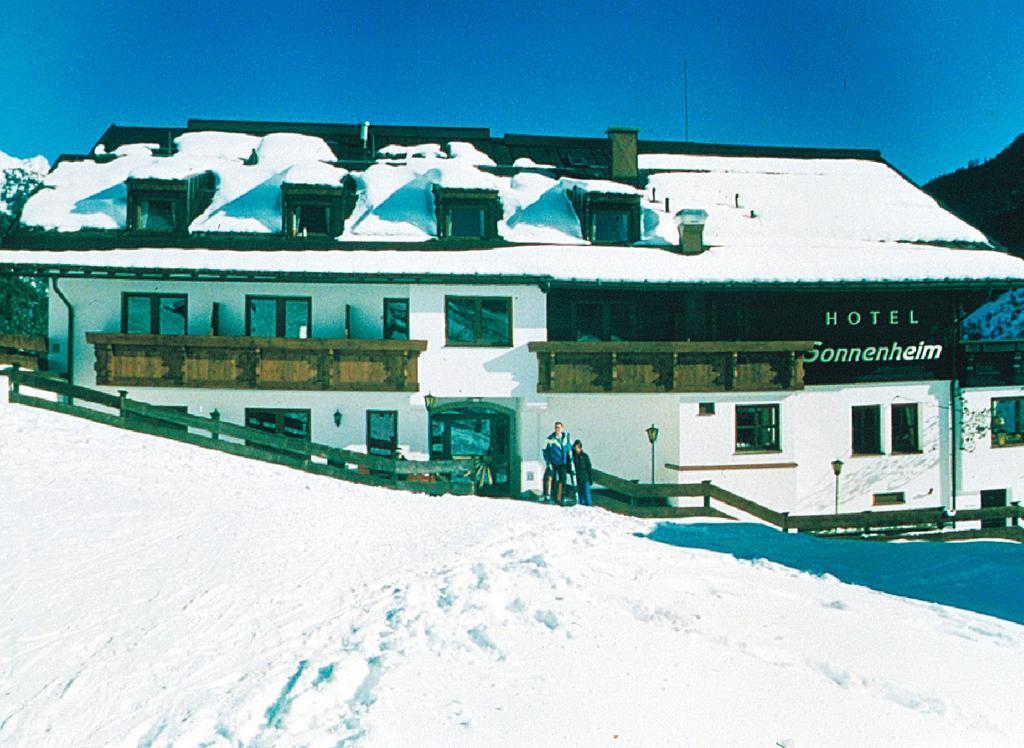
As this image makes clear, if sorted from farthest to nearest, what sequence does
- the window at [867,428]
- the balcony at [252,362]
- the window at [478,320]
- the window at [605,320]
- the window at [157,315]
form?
the window at [867,428]
the window at [605,320]
the window at [478,320]
the window at [157,315]
the balcony at [252,362]

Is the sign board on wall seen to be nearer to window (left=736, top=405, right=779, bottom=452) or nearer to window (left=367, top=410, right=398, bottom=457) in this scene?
window (left=736, top=405, right=779, bottom=452)

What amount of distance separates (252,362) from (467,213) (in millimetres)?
7546

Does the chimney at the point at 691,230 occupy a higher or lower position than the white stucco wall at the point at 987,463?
higher

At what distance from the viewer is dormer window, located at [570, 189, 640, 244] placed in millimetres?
20156

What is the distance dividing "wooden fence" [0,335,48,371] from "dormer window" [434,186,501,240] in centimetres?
1121

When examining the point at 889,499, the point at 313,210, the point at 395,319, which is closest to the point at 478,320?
the point at 395,319

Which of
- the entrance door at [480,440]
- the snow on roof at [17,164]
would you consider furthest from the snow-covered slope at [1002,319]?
the snow on roof at [17,164]

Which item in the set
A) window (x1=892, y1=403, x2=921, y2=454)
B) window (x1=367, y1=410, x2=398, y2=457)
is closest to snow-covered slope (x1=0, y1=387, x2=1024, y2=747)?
window (x1=367, y1=410, x2=398, y2=457)

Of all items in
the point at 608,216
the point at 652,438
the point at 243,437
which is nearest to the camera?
the point at 243,437

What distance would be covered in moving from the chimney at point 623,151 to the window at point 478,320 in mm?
8325

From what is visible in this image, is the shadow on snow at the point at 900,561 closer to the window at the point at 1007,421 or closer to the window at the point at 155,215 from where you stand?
the window at the point at 1007,421

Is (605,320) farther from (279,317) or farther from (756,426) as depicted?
(279,317)

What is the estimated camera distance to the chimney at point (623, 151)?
23.3m

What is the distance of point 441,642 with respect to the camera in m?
6.15
